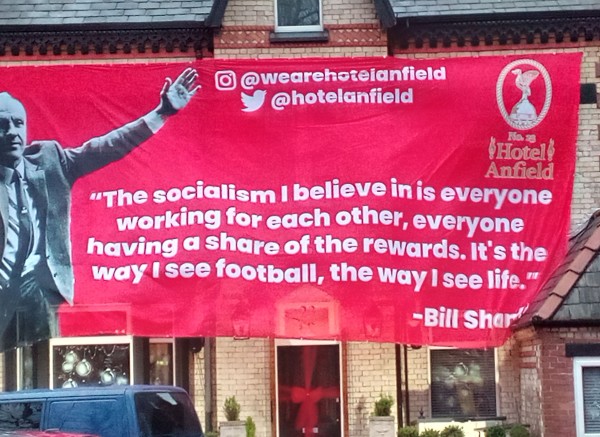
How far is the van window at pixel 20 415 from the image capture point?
1241 centimetres

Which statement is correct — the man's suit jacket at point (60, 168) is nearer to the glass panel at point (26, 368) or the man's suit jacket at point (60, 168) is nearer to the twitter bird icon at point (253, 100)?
the twitter bird icon at point (253, 100)

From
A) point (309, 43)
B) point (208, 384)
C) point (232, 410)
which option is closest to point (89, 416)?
point (232, 410)

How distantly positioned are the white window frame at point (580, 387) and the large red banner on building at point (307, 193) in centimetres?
161

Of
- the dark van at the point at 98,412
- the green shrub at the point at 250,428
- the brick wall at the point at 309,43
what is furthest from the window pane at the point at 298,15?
the dark van at the point at 98,412

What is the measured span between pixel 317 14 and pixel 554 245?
6048 millimetres

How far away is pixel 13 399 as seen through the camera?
1251 cm

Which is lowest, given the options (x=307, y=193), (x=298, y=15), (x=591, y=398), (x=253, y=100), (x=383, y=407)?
(x=383, y=407)

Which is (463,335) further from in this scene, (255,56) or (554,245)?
(255,56)

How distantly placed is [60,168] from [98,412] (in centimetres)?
765

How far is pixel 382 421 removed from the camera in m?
18.5

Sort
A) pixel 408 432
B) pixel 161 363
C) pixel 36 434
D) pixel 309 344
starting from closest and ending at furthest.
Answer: pixel 36 434 → pixel 408 432 → pixel 309 344 → pixel 161 363

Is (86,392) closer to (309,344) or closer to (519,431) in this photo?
(309,344)

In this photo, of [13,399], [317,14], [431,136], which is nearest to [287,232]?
[431,136]

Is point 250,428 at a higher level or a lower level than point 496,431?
higher
